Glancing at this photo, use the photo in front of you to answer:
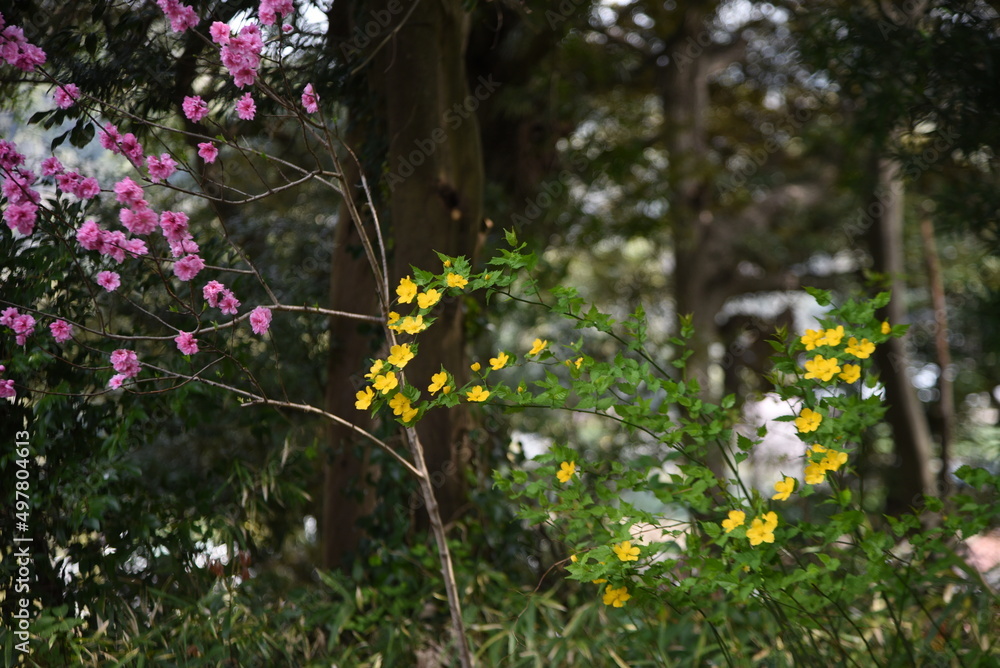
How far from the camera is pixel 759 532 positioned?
5.04 feet

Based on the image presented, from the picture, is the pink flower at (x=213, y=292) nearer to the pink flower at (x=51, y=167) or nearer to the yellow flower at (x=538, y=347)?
the pink flower at (x=51, y=167)

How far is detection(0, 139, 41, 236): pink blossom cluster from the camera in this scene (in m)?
1.78

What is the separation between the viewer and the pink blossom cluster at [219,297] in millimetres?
1747

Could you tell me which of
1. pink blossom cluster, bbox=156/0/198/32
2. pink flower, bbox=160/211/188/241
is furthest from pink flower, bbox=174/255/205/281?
pink blossom cluster, bbox=156/0/198/32

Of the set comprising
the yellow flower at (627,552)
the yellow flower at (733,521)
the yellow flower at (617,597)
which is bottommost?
the yellow flower at (617,597)

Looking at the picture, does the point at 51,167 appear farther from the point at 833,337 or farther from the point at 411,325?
the point at 833,337

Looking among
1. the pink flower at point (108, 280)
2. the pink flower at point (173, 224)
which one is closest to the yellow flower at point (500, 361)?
the pink flower at point (173, 224)

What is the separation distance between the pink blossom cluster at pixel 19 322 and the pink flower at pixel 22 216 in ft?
0.64

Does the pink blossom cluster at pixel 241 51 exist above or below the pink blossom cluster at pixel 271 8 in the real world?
below

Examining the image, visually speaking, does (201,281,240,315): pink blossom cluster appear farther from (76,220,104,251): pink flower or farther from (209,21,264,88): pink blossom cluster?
(209,21,264,88): pink blossom cluster

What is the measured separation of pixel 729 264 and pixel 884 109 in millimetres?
3896

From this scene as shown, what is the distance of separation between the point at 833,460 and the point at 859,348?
0.27m

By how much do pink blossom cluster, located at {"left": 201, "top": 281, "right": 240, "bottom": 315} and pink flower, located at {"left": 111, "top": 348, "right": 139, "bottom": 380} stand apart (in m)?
0.22

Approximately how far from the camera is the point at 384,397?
1.64 meters
